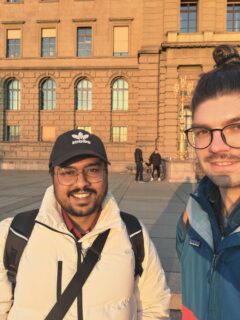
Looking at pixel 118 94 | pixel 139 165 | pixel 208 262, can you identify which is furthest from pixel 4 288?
pixel 118 94

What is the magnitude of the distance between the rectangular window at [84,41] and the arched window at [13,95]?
21.3 feet

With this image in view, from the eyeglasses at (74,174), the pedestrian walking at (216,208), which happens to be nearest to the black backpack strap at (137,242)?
the eyeglasses at (74,174)

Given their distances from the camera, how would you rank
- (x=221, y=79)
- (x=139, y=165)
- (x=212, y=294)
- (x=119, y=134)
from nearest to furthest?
(x=212, y=294) < (x=221, y=79) < (x=139, y=165) < (x=119, y=134)

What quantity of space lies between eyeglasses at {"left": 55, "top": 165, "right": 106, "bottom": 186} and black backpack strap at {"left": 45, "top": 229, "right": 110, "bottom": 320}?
42 centimetres

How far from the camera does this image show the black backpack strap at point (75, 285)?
1896 mm

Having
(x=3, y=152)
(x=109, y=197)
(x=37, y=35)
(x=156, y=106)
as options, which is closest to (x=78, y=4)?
(x=37, y=35)

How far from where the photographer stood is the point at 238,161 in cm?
154

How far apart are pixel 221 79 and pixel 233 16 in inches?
1171

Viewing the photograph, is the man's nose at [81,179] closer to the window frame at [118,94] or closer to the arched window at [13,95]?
the window frame at [118,94]

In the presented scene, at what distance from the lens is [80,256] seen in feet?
6.53

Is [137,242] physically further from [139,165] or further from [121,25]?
[121,25]

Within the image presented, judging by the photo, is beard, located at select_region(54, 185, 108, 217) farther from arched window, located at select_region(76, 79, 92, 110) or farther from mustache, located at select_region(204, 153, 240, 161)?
arched window, located at select_region(76, 79, 92, 110)

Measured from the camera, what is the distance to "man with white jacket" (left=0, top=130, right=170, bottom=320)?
195cm

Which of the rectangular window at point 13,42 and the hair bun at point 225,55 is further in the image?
the rectangular window at point 13,42
